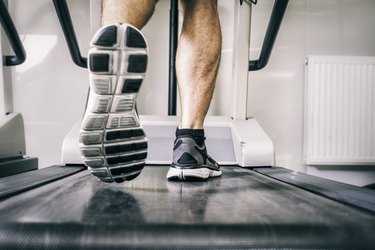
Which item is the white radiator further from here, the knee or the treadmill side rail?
the knee

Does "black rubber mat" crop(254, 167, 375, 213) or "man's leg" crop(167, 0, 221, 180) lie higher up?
"man's leg" crop(167, 0, 221, 180)

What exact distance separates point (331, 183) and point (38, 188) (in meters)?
0.76

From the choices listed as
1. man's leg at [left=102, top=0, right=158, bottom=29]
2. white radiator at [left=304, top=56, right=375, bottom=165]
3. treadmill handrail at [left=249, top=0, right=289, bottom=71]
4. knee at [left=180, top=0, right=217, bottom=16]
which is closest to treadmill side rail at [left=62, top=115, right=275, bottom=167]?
treadmill handrail at [left=249, top=0, right=289, bottom=71]

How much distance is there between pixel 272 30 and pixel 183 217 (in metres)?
1.30

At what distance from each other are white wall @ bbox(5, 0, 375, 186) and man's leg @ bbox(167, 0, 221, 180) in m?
0.98

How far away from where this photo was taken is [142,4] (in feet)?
2.95

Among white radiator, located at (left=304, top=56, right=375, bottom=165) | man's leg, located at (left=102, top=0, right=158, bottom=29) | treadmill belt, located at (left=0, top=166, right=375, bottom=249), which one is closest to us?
treadmill belt, located at (left=0, top=166, right=375, bottom=249)

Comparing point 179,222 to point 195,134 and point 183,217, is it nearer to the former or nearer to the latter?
point 183,217

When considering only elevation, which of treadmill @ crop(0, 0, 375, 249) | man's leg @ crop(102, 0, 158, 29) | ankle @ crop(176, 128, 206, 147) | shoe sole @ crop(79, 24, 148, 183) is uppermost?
man's leg @ crop(102, 0, 158, 29)

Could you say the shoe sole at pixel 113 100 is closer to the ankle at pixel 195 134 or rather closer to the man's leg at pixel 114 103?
the man's leg at pixel 114 103

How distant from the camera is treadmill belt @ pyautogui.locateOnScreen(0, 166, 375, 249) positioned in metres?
0.49

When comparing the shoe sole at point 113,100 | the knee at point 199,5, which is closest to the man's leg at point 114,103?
the shoe sole at point 113,100

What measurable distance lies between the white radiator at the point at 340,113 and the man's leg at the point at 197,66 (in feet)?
3.72

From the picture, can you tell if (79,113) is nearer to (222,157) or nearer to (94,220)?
(222,157)
